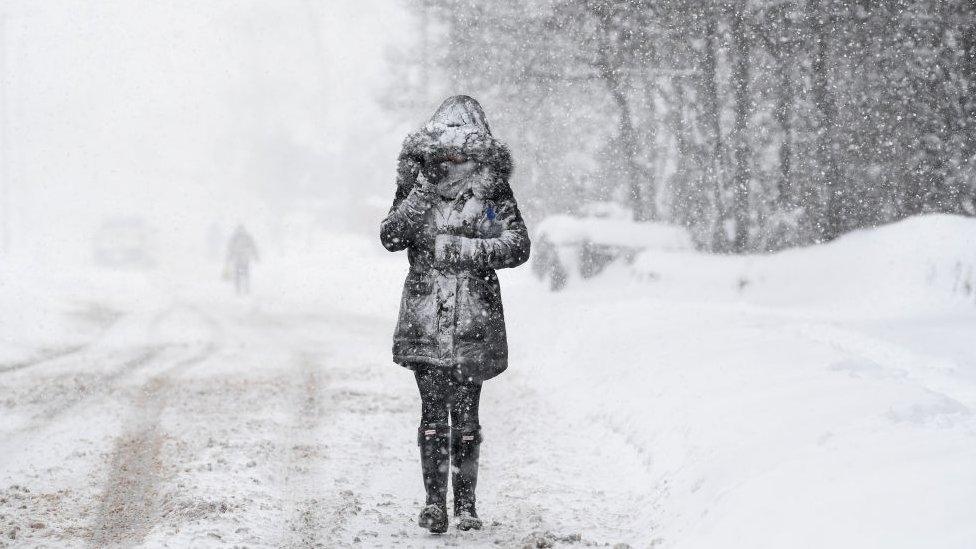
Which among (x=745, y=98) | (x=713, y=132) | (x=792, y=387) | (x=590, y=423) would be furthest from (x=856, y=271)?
(x=792, y=387)

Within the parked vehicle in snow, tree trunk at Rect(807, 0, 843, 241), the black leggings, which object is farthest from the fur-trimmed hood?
the parked vehicle in snow

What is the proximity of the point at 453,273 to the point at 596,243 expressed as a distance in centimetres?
1349

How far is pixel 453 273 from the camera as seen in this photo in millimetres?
4520

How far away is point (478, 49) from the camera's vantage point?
2022cm

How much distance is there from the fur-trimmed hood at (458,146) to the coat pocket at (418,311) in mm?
485

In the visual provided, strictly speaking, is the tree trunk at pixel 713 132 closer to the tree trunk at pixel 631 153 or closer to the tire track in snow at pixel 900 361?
the tree trunk at pixel 631 153

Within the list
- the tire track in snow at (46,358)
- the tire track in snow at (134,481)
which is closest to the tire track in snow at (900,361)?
the tire track in snow at (134,481)

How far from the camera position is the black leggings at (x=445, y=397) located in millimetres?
4520

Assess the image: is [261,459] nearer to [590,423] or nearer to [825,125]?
[590,423]

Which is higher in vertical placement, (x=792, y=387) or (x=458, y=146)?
(x=458, y=146)

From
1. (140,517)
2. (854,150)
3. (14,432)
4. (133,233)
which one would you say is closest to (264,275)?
(133,233)

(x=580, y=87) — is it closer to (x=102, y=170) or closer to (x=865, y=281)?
(x=865, y=281)

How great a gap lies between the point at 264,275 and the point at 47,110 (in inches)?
2719

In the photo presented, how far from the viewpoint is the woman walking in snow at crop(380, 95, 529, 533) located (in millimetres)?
4441
